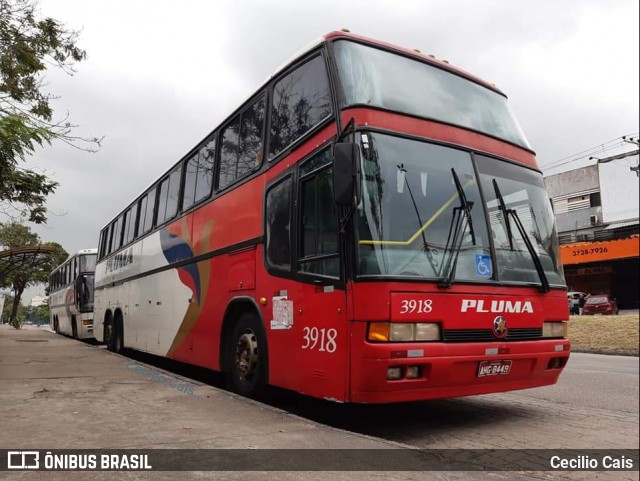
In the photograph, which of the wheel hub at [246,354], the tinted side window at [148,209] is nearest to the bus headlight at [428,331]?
the wheel hub at [246,354]

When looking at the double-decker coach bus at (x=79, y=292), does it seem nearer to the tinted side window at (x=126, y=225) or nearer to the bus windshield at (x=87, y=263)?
the bus windshield at (x=87, y=263)

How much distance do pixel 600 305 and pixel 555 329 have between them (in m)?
15.9

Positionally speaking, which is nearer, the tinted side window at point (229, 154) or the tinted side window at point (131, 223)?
the tinted side window at point (229, 154)

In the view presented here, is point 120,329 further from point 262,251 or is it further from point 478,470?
point 478,470

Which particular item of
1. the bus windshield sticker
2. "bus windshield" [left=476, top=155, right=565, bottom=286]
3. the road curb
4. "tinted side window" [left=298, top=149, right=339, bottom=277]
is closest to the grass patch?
the road curb

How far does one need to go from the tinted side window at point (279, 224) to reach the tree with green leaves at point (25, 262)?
665 cm

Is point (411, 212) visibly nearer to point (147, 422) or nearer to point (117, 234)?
point (147, 422)

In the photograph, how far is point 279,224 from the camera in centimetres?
554

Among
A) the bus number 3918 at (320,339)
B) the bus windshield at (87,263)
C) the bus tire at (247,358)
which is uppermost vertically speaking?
the bus windshield at (87,263)

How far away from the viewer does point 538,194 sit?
5535mm

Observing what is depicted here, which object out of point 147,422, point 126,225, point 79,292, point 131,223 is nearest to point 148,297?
point 131,223

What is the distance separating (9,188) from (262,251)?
4.94 meters

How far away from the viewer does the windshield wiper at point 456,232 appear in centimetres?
445

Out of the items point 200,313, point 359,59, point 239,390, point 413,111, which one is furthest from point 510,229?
point 200,313
